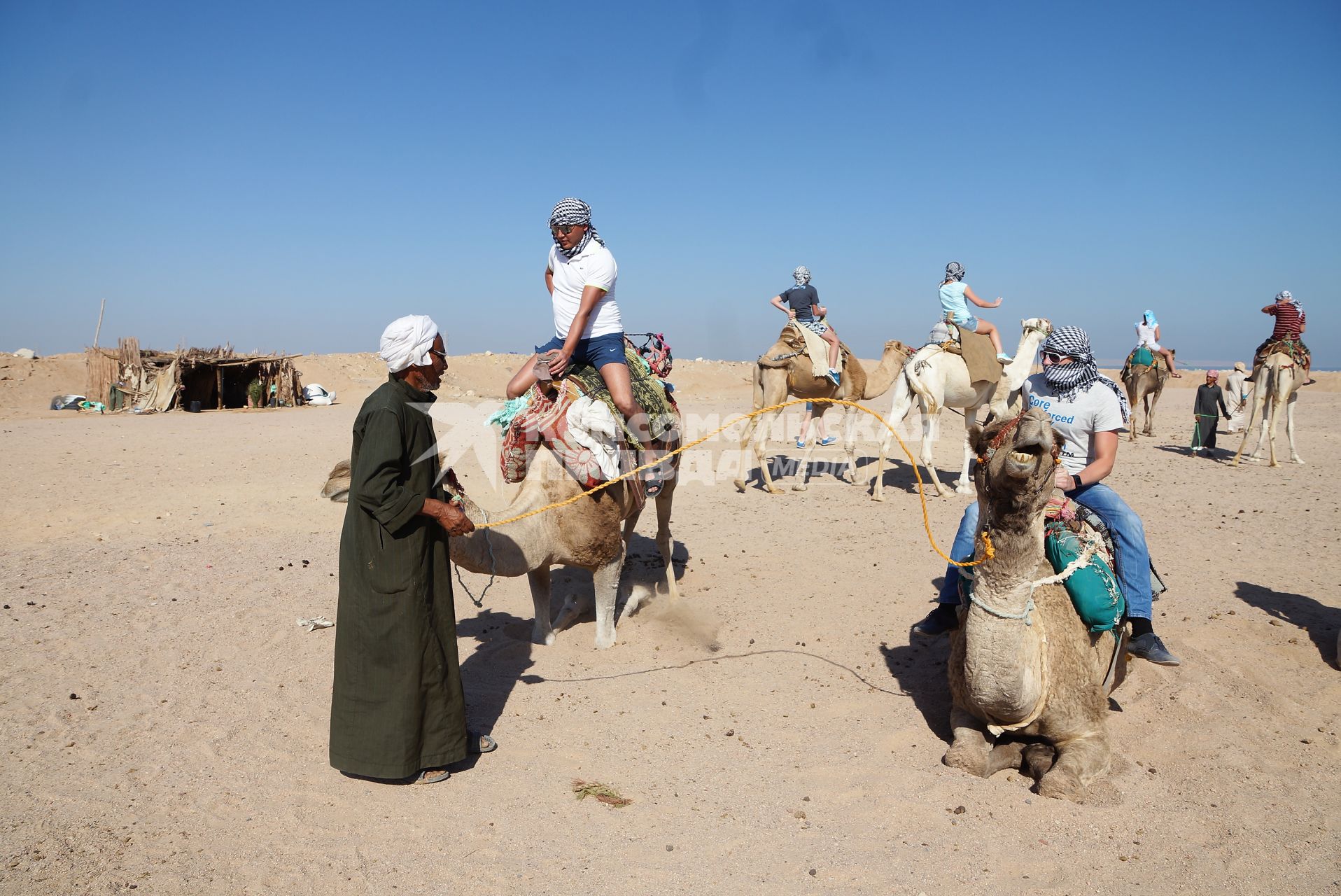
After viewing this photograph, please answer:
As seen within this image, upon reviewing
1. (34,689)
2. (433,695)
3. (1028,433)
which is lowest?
(34,689)

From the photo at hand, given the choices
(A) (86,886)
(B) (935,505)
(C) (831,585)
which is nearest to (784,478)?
(B) (935,505)

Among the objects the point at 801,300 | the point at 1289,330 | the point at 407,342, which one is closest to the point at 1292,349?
the point at 1289,330

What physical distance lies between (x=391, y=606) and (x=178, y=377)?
20.3 meters

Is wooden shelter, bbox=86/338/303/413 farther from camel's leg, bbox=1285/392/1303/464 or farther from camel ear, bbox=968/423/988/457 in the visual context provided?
camel's leg, bbox=1285/392/1303/464

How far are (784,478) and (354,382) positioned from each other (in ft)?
67.2

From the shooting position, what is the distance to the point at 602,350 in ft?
19.3

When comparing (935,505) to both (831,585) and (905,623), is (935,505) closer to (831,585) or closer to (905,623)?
(831,585)

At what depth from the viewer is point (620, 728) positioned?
474cm

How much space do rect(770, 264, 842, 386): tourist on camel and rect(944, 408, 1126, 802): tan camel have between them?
26.3 ft

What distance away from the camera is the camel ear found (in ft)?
11.9

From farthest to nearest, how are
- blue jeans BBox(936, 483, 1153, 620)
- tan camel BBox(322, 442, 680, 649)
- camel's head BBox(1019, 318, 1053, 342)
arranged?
camel's head BBox(1019, 318, 1053, 342)
blue jeans BBox(936, 483, 1153, 620)
tan camel BBox(322, 442, 680, 649)

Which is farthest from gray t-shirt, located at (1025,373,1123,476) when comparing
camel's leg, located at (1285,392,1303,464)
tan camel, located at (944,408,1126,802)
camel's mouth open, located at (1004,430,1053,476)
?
camel's leg, located at (1285,392,1303,464)

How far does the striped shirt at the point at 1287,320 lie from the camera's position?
1285 centimetres

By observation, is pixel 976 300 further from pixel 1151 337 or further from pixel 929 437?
pixel 1151 337
